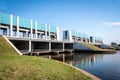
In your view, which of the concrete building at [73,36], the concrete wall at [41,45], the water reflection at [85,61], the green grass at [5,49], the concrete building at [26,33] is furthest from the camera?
the concrete building at [73,36]

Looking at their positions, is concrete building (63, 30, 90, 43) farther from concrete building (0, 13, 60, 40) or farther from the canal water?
the canal water

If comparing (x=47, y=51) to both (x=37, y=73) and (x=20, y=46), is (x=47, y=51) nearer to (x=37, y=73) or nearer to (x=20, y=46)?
(x=20, y=46)

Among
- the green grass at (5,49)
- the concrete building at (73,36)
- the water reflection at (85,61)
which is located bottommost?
the water reflection at (85,61)

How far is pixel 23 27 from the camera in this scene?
50906mm

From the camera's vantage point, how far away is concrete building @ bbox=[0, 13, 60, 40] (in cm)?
4356

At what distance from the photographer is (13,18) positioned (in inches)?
1797

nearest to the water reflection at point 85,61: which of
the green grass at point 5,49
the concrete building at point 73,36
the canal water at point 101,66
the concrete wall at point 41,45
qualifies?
the canal water at point 101,66

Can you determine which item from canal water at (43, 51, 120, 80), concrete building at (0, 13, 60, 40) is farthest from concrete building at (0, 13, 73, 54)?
canal water at (43, 51, 120, 80)

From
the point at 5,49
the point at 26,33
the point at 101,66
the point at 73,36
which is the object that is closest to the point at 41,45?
the point at 26,33

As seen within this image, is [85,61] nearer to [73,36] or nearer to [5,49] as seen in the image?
[5,49]

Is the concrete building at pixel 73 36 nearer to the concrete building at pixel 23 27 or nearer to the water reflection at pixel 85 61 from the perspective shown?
the concrete building at pixel 23 27

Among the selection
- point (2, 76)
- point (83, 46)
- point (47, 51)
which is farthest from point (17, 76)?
point (83, 46)

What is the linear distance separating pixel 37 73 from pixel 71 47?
64610 mm

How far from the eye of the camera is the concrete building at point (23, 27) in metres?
43.6
